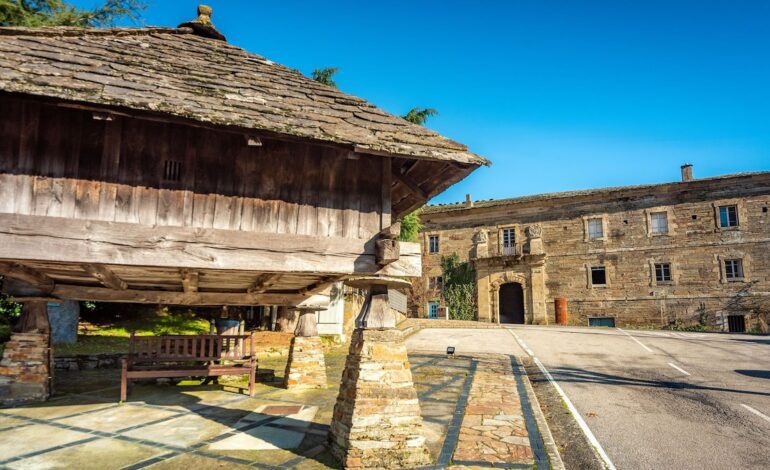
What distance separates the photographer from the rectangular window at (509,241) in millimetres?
30000

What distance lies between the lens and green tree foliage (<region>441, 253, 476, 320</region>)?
101 ft

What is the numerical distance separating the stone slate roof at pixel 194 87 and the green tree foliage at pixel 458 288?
85.8 ft

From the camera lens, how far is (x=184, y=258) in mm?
4504

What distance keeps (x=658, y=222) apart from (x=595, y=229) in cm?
348

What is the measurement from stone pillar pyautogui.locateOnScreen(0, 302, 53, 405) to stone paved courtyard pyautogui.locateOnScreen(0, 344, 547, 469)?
1.33 ft

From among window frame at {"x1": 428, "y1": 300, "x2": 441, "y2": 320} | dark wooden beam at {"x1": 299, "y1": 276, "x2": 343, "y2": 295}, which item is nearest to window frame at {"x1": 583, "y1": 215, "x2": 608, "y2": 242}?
window frame at {"x1": 428, "y1": 300, "x2": 441, "y2": 320}

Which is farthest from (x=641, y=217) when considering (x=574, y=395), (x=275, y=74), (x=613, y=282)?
(x=275, y=74)

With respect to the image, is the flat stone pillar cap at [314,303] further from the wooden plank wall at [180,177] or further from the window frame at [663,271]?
the window frame at [663,271]

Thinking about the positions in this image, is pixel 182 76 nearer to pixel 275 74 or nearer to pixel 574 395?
pixel 275 74

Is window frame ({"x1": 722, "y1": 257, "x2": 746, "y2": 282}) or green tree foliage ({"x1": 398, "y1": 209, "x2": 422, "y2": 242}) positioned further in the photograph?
window frame ({"x1": 722, "y1": 257, "x2": 746, "y2": 282})

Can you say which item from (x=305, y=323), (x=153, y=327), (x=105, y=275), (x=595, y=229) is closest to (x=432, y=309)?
(x=595, y=229)

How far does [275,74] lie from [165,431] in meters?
5.05

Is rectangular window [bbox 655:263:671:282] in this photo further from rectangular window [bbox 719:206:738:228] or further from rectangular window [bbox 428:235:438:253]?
rectangular window [bbox 428:235:438:253]

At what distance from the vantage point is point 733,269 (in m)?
24.8
